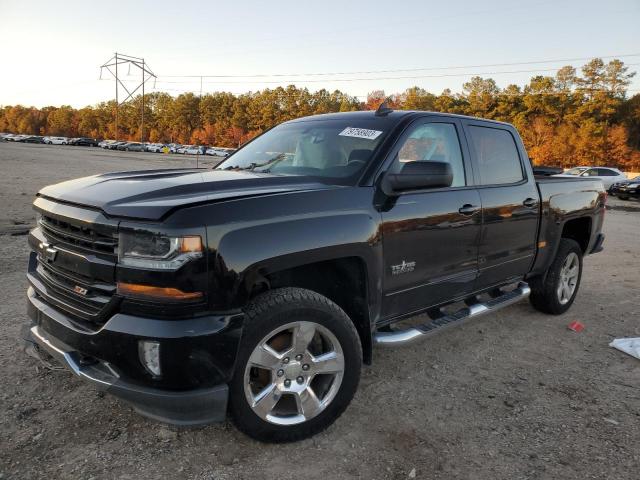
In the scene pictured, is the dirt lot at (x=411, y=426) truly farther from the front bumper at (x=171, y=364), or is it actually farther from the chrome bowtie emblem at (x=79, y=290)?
the chrome bowtie emblem at (x=79, y=290)

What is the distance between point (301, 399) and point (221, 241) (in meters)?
1.02

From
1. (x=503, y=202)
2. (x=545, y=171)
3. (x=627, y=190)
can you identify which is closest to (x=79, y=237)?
(x=503, y=202)

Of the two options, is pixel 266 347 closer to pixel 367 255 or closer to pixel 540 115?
pixel 367 255

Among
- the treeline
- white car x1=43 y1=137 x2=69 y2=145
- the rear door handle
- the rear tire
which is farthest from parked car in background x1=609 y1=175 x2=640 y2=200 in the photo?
white car x1=43 y1=137 x2=69 y2=145

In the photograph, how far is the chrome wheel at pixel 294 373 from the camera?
245 centimetres

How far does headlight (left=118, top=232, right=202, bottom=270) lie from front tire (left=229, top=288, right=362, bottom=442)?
0.43 meters

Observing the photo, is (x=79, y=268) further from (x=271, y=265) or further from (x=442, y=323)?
(x=442, y=323)

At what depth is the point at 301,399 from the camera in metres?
2.59

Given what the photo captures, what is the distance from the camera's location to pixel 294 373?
257cm

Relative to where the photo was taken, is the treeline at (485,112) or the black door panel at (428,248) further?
the treeline at (485,112)

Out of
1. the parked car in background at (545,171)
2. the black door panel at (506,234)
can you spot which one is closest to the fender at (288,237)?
the black door panel at (506,234)

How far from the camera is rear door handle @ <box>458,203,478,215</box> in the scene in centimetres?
341

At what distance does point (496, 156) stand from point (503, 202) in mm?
480

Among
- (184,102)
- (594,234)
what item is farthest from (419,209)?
(184,102)
